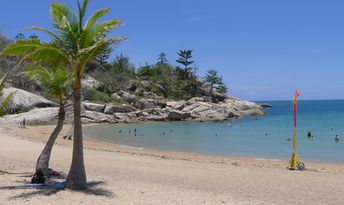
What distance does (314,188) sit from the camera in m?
14.1

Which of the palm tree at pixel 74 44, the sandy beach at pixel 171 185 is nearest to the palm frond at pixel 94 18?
the palm tree at pixel 74 44

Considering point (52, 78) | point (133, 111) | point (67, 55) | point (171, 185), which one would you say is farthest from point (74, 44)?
point (133, 111)

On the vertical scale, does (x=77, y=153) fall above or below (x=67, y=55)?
below

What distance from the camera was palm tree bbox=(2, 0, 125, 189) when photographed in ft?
35.6

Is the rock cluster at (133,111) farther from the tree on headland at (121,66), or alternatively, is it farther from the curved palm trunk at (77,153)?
the curved palm trunk at (77,153)

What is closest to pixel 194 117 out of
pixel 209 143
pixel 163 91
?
pixel 163 91

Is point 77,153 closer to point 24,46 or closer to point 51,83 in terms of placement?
point 51,83

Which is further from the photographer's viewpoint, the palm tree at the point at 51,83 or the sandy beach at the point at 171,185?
the palm tree at the point at 51,83

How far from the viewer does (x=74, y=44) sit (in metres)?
11.0

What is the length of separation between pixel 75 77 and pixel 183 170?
796 cm

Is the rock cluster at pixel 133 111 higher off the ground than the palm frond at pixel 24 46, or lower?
higher

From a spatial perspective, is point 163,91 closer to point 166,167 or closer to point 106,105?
point 106,105

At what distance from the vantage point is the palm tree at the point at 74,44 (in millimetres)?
10844

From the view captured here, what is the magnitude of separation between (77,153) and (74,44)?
2.96 m
